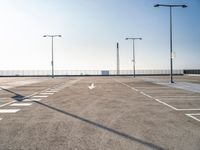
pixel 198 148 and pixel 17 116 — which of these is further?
pixel 17 116

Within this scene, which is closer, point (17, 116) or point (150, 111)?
point (17, 116)

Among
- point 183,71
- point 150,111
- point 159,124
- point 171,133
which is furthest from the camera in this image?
point 183,71

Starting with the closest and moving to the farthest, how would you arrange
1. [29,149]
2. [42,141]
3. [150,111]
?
[29,149] → [42,141] → [150,111]

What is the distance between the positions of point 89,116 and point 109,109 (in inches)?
72.4

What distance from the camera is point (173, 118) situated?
9320mm

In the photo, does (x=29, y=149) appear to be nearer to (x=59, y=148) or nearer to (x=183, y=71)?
(x=59, y=148)

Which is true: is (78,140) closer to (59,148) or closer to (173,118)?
(59,148)

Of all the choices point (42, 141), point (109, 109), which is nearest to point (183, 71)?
point (109, 109)

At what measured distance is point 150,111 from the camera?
35.8ft

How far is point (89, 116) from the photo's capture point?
976 centimetres

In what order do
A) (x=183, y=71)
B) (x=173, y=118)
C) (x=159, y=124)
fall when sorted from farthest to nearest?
(x=183, y=71)
(x=173, y=118)
(x=159, y=124)

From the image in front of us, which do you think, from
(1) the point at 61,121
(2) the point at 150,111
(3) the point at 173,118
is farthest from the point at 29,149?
(2) the point at 150,111

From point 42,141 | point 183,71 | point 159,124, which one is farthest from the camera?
point 183,71

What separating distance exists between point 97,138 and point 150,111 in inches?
183
